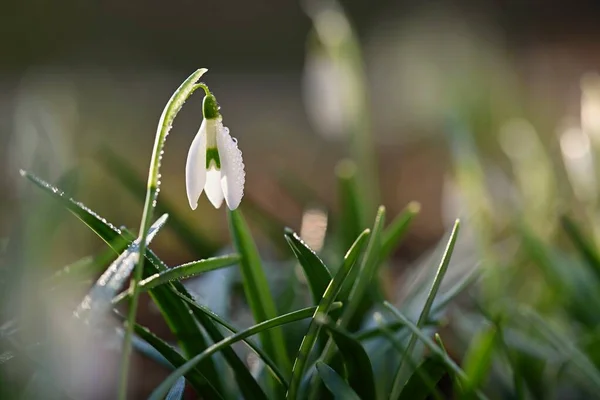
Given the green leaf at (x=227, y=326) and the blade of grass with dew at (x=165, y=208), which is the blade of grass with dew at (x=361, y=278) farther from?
the blade of grass with dew at (x=165, y=208)

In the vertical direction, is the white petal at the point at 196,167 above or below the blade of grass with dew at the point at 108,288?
above

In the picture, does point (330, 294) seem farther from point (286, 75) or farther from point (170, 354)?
point (286, 75)

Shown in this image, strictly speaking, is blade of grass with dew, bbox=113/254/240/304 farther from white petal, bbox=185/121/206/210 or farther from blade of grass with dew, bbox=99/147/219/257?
blade of grass with dew, bbox=99/147/219/257

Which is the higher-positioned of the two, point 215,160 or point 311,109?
point 311,109

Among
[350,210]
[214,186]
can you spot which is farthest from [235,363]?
[350,210]

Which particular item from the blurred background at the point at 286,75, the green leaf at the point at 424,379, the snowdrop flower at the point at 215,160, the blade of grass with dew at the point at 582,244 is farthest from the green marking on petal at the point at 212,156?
the blurred background at the point at 286,75

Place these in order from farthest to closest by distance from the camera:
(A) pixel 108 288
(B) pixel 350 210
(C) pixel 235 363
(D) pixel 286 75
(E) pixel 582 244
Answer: (D) pixel 286 75, (B) pixel 350 210, (E) pixel 582 244, (C) pixel 235 363, (A) pixel 108 288

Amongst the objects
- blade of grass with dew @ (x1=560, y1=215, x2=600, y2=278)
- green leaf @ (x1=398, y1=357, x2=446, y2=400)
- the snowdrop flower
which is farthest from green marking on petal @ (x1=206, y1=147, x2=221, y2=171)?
blade of grass with dew @ (x1=560, y1=215, x2=600, y2=278)
